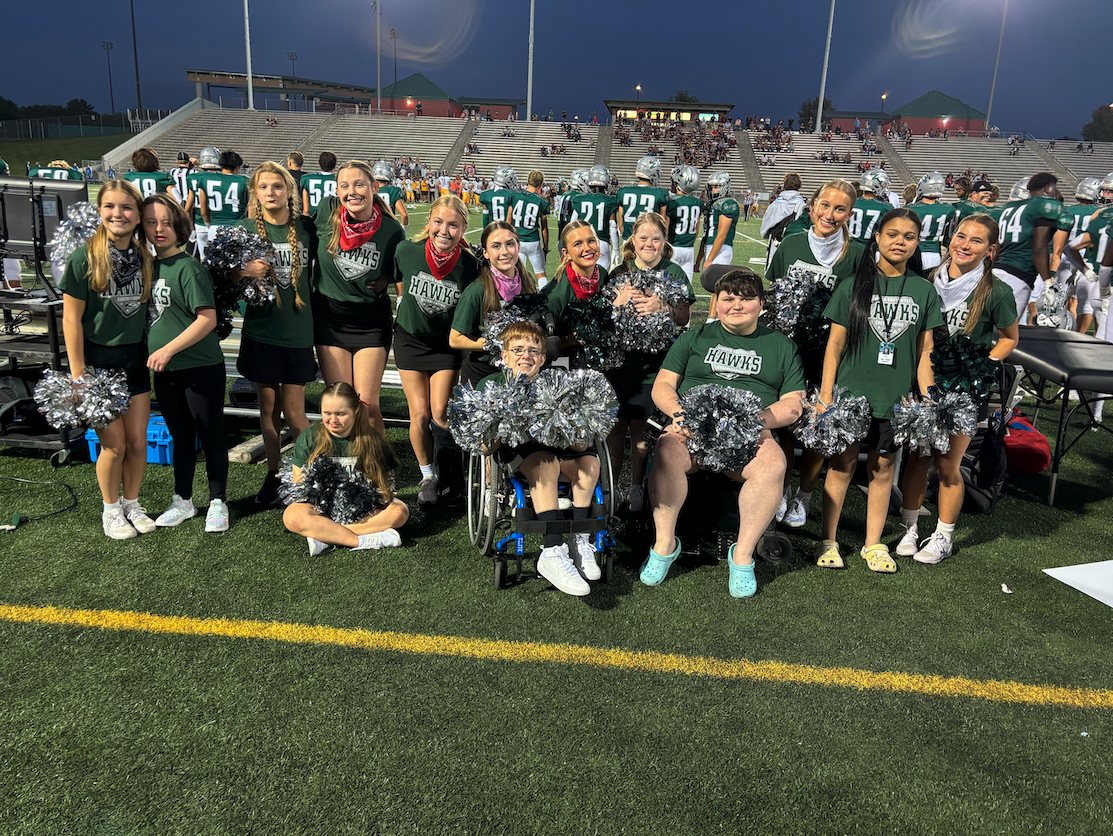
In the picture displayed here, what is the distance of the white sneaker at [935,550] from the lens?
149 inches

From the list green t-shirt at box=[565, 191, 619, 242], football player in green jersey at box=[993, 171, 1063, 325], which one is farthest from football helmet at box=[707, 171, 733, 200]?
football player in green jersey at box=[993, 171, 1063, 325]

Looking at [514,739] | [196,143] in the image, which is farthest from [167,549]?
[196,143]

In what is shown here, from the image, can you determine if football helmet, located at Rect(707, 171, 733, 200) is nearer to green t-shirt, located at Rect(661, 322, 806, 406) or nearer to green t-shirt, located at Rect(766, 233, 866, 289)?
green t-shirt, located at Rect(766, 233, 866, 289)

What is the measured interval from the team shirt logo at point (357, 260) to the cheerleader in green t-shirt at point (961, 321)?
2.94 meters

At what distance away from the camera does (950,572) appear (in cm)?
371

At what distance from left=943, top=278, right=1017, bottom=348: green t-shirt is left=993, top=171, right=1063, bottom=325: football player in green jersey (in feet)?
11.2

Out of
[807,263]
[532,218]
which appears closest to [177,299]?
[807,263]

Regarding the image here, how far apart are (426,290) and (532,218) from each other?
7450 millimetres

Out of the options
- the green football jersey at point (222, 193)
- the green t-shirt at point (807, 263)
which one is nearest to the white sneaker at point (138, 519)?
the green t-shirt at point (807, 263)

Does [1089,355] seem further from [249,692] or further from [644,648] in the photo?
[249,692]

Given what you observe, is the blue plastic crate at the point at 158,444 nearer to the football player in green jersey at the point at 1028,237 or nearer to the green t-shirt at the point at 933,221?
the football player in green jersey at the point at 1028,237

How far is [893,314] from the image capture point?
3424mm

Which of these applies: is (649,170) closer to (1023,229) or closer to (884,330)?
(1023,229)

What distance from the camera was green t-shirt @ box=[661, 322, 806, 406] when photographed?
3.48 meters
